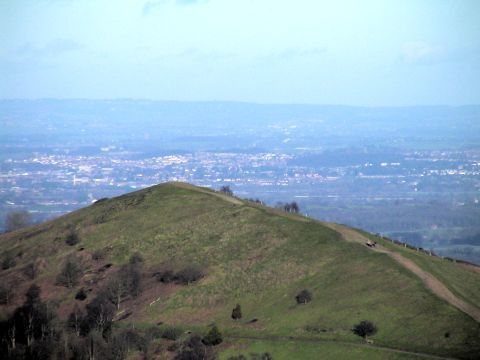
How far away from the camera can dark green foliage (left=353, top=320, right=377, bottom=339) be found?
7519cm

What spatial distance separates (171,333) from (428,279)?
80.8ft

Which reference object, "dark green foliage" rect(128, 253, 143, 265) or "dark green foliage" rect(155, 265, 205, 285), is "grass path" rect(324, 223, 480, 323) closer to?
"dark green foliage" rect(155, 265, 205, 285)

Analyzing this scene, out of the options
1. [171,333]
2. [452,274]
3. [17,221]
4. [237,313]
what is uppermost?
[452,274]

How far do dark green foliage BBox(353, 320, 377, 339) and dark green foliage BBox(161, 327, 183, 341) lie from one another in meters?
17.6

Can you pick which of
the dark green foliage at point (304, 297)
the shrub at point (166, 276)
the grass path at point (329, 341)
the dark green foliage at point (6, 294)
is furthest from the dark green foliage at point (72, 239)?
the grass path at point (329, 341)

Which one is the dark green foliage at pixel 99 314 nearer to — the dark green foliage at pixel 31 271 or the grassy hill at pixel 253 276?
the grassy hill at pixel 253 276

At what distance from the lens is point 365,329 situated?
75375 mm

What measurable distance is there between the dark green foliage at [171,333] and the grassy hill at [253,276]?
2.42 metres

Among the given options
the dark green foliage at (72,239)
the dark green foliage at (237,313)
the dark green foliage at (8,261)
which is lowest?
the dark green foliage at (237,313)

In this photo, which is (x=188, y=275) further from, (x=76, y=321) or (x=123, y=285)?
(x=76, y=321)

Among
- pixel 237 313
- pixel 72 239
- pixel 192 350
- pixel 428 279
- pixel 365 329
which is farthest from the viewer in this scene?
pixel 72 239

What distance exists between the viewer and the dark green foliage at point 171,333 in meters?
84.0

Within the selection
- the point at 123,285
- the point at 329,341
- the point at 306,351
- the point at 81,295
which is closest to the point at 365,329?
the point at 329,341

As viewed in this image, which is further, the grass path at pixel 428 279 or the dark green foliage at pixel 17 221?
the dark green foliage at pixel 17 221
